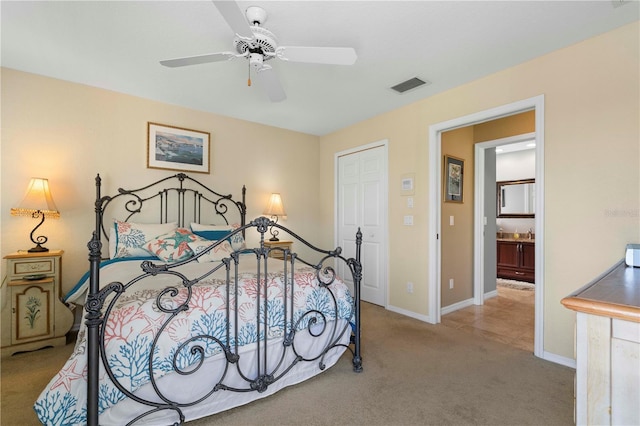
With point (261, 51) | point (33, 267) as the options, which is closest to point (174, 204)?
point (33, 267)

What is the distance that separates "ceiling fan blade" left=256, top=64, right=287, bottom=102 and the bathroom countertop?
2056 mm

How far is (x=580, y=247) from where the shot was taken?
7.74 ft

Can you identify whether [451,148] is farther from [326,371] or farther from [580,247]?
[326,371]

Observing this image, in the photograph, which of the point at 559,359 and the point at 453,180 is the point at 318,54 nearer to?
the point at 453,180

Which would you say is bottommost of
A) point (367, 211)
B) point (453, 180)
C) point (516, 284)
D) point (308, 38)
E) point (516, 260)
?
point (516, 284)

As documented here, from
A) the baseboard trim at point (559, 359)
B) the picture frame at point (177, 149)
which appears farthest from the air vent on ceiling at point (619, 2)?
the picture frame at point (177, 149)

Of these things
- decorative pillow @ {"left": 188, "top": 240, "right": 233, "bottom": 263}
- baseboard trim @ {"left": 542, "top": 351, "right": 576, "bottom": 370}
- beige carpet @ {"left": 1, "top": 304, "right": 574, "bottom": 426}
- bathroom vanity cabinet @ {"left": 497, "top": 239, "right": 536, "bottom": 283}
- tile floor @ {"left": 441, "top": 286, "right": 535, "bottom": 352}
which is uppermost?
decorative pillow @ {"left": 188, "top": 240, "right": 233, "bottom": 263}

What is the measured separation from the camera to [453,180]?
394 centimetres

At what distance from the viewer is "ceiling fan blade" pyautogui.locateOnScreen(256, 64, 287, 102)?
2133 mm

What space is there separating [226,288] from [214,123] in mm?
2879

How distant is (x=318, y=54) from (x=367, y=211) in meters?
2.60

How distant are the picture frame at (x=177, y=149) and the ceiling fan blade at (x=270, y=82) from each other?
171cm

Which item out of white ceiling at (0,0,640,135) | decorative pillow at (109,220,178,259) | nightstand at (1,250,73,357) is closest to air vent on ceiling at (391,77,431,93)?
white ceiling at (0,0,640,135)

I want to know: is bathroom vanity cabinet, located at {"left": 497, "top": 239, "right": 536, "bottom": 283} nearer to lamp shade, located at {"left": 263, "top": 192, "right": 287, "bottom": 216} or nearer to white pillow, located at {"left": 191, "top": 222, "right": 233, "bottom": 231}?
lamp shade, located at {"left": 263, "top": 192, "right": 287, "bottom": 216}
